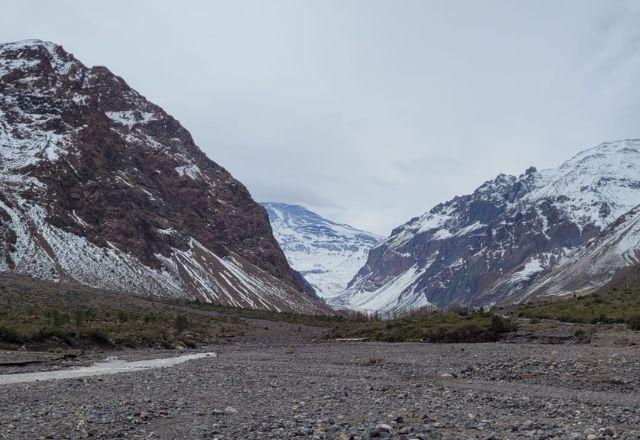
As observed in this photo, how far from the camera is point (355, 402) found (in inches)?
663

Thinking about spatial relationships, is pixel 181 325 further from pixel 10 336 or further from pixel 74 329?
pixel 10 336

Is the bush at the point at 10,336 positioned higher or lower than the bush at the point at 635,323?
higher

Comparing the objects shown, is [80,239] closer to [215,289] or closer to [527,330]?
[215,289]

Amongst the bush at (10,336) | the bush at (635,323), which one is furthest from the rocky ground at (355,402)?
the bush at (635,323)

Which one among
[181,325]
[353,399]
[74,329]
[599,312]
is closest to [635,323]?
[599,312]

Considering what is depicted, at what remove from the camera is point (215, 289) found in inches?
7372

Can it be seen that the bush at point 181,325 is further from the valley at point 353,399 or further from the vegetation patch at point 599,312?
the vegetation patch at point 599,312

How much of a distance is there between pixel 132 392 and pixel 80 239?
157745mm

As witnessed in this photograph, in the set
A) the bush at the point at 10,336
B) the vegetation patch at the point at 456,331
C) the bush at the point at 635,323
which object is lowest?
the vegetation patch at the point at 456,331

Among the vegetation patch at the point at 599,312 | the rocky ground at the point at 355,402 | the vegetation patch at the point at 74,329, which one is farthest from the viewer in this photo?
the vegetation patch at the point at 599,312

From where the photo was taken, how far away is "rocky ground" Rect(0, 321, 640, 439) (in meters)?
12.4

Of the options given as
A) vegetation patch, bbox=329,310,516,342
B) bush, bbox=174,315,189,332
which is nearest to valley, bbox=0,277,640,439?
vegetation patch, bbox=329,310,516,342

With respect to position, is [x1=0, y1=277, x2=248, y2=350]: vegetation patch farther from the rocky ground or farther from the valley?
the rocky ground

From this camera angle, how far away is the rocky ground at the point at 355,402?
1235cm
